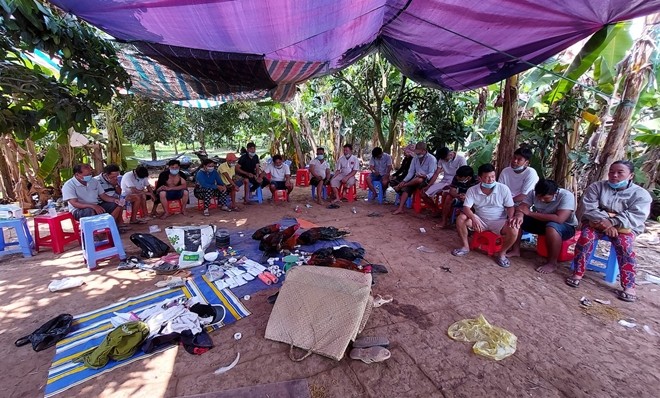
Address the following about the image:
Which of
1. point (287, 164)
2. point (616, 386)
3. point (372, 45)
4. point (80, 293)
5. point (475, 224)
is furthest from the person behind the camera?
point (287, 164)

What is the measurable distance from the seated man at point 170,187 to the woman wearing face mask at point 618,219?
21.2ft

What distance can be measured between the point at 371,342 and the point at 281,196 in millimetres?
5275

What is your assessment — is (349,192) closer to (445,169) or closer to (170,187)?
(445,169)

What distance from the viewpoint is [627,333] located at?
258 cm

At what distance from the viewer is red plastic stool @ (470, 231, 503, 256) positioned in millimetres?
4082

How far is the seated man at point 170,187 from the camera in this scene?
19.2 ft

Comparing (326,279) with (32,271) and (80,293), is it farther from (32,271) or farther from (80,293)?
(32,271)

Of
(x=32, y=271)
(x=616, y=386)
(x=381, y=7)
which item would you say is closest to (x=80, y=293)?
(x=32, y=271)

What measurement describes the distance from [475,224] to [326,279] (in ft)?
8.26

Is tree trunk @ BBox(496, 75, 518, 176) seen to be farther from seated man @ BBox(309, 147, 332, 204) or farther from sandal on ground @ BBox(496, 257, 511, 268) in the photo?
seated man @ BBox(309, 147, 332, 204)

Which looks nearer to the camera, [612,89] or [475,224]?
[475,224]

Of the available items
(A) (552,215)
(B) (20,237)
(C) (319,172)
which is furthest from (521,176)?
(B) (20,237)

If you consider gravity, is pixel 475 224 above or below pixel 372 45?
below

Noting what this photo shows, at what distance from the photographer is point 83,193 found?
4.54 m
